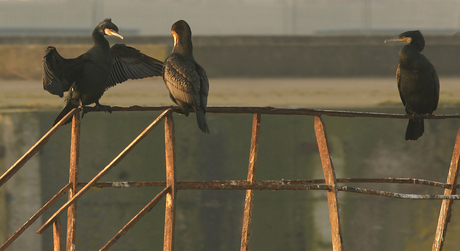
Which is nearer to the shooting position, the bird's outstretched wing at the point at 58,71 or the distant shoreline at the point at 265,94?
the bird's outstretched wing at the point at 58,71

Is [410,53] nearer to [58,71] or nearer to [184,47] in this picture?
[184,47]

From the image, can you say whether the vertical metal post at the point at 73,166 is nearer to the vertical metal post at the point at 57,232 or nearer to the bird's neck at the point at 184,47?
the vertical metal post at the point at 57,232

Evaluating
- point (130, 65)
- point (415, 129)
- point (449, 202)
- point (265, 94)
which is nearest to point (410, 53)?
point (415, 129)

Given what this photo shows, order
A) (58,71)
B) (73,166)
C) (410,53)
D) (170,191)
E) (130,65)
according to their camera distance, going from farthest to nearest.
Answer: (410,53), (130,65), (73,166), (58,71), (170,191)

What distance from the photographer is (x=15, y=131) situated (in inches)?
351

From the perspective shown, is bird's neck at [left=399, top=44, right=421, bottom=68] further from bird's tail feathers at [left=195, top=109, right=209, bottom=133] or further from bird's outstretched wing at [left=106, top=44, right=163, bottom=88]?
bird's outstretched wing at [left=106, top=44, right=163, bottom=88]

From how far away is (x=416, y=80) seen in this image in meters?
5.43

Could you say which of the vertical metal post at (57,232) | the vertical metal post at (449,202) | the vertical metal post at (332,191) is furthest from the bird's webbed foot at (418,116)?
the vertical metal post at (57,232)

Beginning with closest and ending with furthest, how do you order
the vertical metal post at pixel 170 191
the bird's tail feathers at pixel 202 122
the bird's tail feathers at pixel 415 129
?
the vertical metal post at pixel 170 191, the bird's tail feathers at pixel 202 122, the bird's tail feathers at pixel 415 129

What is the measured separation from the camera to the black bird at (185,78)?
4316 mm

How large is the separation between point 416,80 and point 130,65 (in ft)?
9.42

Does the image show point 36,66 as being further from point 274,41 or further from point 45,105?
point 274,41

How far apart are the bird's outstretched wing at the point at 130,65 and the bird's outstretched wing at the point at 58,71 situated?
0.65 meters

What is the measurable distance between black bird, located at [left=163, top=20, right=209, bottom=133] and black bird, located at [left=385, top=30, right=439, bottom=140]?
6.84 feet
